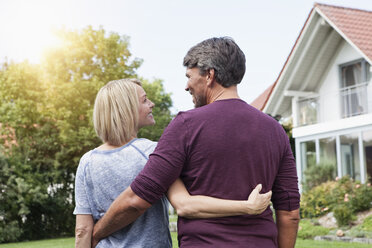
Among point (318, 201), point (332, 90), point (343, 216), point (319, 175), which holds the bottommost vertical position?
point (343, 216)

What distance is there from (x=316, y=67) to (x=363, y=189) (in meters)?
6.86

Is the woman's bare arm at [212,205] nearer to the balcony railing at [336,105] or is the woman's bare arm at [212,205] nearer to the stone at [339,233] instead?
the stone at [339,233]

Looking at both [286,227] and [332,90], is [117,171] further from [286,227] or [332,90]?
[332,90]

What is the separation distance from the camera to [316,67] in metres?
21.4

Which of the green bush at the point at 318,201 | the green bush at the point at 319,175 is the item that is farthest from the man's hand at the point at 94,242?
the green bush at the point at 319,175

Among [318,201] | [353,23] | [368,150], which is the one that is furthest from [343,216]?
[353,23]

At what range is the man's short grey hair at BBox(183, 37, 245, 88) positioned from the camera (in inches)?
91.0

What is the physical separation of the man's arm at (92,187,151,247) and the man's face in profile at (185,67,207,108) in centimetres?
51

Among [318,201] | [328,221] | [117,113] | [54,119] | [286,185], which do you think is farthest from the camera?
[54,119]

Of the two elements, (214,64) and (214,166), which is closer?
(214,166)

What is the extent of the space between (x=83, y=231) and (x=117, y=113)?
59 centimetres

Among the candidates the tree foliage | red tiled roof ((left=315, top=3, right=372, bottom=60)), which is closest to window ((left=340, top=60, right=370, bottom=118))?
red tiled roof ((left=315, top=3, right=372, bottom=60))

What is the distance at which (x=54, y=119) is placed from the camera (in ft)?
80.5

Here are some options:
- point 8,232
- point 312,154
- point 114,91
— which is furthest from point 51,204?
point 114,91
